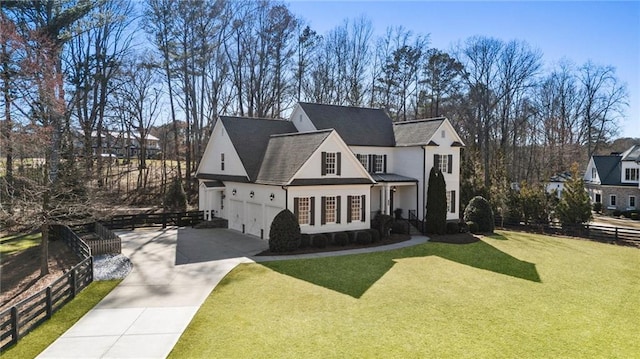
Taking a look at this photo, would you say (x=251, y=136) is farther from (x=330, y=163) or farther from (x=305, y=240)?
(x=305, y=240)

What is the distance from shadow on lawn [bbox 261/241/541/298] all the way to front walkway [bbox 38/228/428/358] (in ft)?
3.97

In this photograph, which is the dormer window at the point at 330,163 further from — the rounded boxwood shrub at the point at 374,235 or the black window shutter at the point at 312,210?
the rounded boxwood shrub at the point at 374,235

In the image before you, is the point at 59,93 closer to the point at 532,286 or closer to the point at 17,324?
the point at 17,324

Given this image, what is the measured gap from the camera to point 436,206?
81.1ft

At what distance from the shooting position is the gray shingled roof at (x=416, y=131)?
2617 cm

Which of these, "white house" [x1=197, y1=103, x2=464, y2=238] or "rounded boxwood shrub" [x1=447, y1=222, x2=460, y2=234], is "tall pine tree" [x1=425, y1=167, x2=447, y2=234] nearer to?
"rounded boxwood shrub" [x1=447, y1=222, x2=460, y2=234]

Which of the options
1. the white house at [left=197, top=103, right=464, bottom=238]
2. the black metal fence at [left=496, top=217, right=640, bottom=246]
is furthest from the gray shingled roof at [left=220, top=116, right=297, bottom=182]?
the black metal fence at [left=496, top=217, right=640, bottom=246]

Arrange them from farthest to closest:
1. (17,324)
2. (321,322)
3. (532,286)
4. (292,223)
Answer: (292,223) → (532,286) → (321,322) → (17,324)

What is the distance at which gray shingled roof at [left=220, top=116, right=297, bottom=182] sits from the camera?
2395 centimetres

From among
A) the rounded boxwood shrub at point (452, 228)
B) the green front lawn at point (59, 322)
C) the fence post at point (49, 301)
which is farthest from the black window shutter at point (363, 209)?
the fence post at point (49, 301)

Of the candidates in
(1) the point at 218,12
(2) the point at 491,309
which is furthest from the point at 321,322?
(1) the point at 218,12

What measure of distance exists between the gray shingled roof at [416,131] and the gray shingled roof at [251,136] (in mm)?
7937

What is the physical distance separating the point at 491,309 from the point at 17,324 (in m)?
12.6

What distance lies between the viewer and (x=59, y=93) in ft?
77.6
